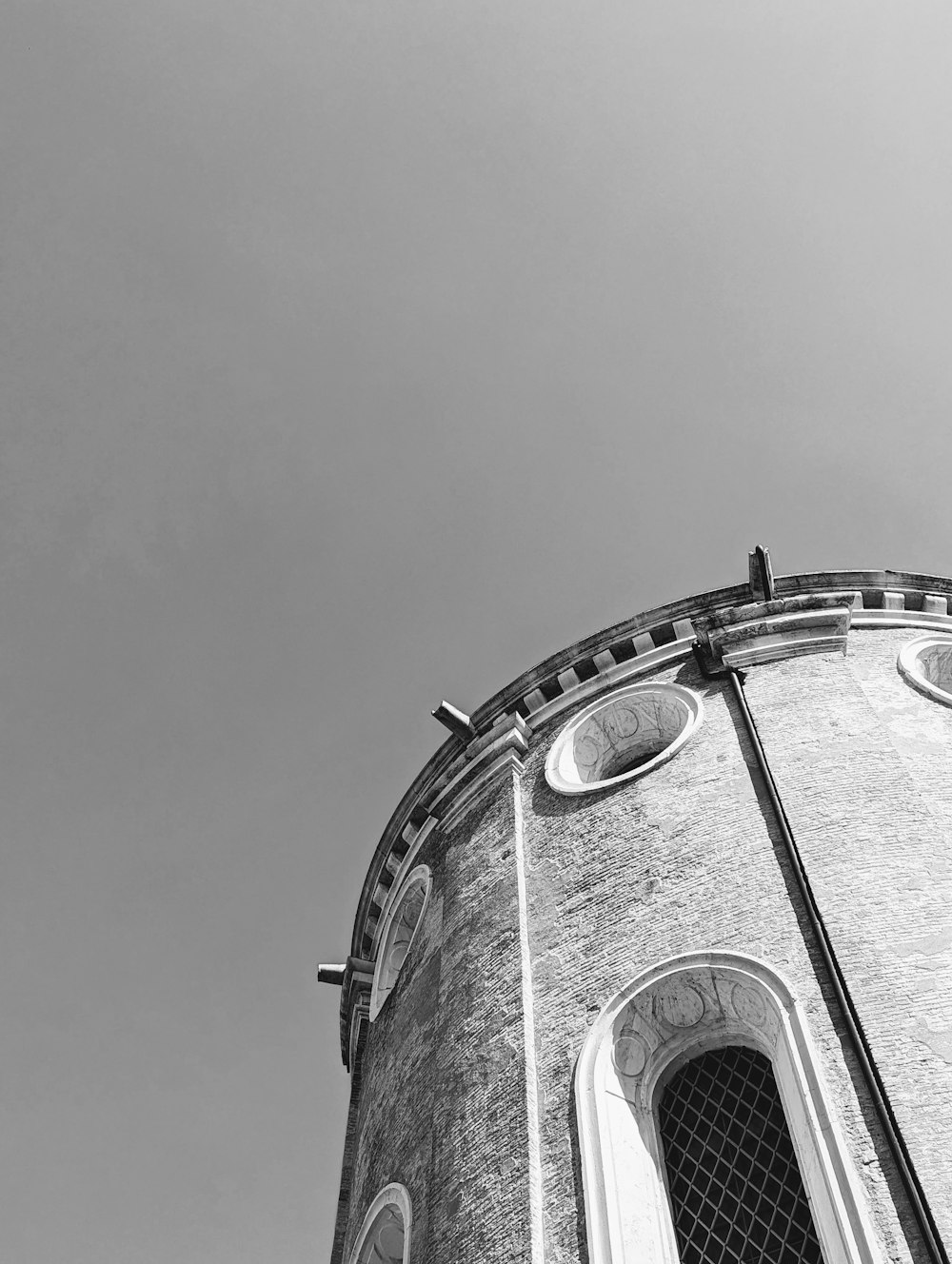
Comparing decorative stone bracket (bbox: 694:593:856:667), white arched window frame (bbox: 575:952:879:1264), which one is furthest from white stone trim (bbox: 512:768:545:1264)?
decorative stone bracket (bbox: 694:593:856:667)

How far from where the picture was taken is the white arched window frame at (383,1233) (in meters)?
10.2

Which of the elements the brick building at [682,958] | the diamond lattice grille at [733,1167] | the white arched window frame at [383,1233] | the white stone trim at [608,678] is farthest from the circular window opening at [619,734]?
the white arched window frame at [383,1233]

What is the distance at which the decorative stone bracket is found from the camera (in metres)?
13.0

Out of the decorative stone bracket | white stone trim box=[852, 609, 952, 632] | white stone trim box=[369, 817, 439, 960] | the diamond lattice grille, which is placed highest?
white stone trim box=[852, 609, 952, 632]

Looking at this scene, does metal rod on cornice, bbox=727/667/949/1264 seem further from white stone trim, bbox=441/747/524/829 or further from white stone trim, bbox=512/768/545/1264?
white stone trim, bbox=441/747/524/829

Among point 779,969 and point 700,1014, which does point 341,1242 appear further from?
point 779,969

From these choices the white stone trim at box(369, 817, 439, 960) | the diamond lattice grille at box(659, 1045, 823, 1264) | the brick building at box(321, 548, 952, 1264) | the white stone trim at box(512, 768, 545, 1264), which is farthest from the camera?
the white stone trim at box(369, 817, 439, 960)

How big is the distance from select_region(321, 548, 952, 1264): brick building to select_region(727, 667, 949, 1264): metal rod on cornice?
0.02 meters

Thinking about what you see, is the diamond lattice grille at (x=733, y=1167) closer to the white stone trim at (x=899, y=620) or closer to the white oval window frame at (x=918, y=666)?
Answer: the white oval window frame at (x=918, y=666)

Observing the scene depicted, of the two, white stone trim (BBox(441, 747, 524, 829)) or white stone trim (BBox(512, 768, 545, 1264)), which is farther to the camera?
white stone trim (BBox(441, 747, 524, 829))

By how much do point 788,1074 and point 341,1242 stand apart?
21.1 feet

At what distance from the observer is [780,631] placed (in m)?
13.2

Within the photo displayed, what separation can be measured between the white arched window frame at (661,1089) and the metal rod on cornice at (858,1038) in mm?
296

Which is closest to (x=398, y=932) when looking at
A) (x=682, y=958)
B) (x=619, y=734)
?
(x=619, y=734)
